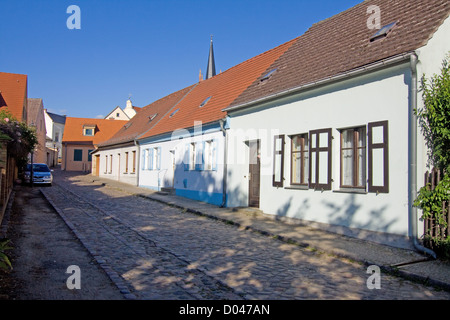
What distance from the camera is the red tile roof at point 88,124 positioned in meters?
44.2

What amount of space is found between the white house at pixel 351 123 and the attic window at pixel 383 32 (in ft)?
0.08

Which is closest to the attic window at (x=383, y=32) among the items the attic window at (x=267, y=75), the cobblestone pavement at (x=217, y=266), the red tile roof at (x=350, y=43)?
the red tile roof at (x=350, y=43)

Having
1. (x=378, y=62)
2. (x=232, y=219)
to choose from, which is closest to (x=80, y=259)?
(x=232, y=219)

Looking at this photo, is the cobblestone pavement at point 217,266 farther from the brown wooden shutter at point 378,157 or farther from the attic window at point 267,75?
the attic window at point 267,75

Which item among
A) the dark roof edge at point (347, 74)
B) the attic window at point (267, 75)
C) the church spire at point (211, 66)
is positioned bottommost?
the dark roof edge at point (347, 74)

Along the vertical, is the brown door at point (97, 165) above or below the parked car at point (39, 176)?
above

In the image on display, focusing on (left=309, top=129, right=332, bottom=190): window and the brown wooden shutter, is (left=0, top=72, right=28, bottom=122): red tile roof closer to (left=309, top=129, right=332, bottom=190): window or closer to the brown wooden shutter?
(left=309, top=129, right=332, bottom=190): window

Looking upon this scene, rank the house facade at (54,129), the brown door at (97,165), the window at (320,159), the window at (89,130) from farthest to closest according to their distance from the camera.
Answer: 1. the house facade at (54,129)
2. the window at (89,130)
3. the brown door at (97,165)
4. the window at (320,159)

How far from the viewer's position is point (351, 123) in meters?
8.91

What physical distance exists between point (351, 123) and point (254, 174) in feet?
16.5

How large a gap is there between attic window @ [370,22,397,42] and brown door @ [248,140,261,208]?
5.15 metres

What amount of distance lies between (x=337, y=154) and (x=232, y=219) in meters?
3.67

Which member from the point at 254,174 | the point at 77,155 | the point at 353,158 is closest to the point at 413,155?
the point at 353,158

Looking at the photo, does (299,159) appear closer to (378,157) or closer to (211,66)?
(378,157)
